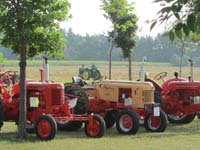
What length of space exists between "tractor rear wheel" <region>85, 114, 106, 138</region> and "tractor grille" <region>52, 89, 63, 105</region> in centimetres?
71

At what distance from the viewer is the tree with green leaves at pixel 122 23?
2200 centimetres

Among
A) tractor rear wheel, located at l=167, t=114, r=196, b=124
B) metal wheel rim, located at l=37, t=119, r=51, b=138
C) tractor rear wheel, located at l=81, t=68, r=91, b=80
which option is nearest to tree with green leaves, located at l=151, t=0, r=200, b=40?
metal wheel rim, located at l=37, t=119, r=51, b=138

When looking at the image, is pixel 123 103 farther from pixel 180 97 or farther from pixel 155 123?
pixel 180 97

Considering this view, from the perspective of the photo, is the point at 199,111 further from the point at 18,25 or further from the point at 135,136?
the point at 18,25

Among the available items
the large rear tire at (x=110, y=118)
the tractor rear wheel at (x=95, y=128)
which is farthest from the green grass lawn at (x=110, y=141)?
the large rear tire at (x=110, y=118)

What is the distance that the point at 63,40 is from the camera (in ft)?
31.1

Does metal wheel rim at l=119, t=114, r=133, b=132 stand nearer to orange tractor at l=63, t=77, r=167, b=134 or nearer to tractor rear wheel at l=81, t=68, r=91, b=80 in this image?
orange tractor at l=63, t=77, r=167, b=134

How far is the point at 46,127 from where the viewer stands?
30.9ft

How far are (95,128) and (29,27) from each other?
228cm

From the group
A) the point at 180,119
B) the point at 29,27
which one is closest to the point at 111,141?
the point at 29,27

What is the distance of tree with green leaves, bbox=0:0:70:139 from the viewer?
907 cm

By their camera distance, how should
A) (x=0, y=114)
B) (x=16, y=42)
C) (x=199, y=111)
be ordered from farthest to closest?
(x=199, y=111)
(x=0, y=114)
(x=16, y=42)

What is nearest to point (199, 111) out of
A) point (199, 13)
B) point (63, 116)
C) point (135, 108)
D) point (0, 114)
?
point (135, 108)

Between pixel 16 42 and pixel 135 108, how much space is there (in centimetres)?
342
